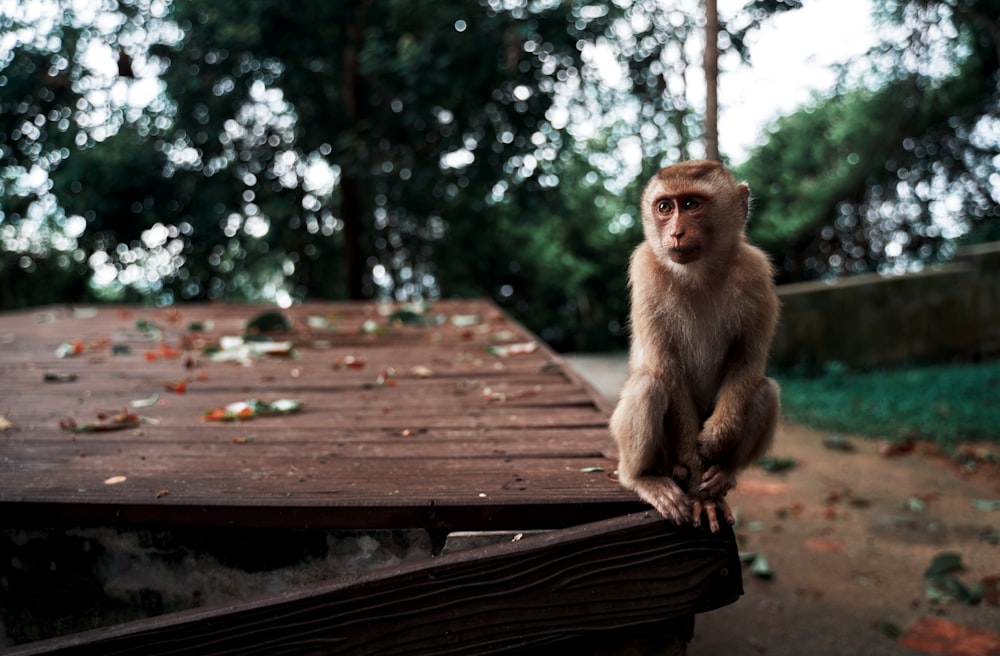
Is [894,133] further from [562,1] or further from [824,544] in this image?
[824,544]

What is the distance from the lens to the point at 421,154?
351 inches

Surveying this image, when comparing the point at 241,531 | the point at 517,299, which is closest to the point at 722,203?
the point at 241,531

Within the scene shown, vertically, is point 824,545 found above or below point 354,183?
below

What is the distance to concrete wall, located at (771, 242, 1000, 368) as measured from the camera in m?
10.2

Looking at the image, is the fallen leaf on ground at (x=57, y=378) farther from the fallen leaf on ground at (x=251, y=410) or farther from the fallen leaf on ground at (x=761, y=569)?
the fallen leaf on ground at (x=761, y=569)

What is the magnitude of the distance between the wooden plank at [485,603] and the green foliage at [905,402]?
240 inches

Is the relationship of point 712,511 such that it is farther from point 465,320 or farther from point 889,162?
point 889,162

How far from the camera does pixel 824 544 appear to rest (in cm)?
532

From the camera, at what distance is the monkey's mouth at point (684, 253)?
2.29 meters

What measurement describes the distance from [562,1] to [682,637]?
6.53 meters

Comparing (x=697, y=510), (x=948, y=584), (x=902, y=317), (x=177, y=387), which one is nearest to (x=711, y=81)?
(x=697, y=510)

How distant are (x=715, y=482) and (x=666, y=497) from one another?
0.19m

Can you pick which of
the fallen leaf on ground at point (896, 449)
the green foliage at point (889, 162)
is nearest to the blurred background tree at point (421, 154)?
the green foliage at point (889, 162)

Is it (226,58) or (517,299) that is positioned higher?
(226,58)
